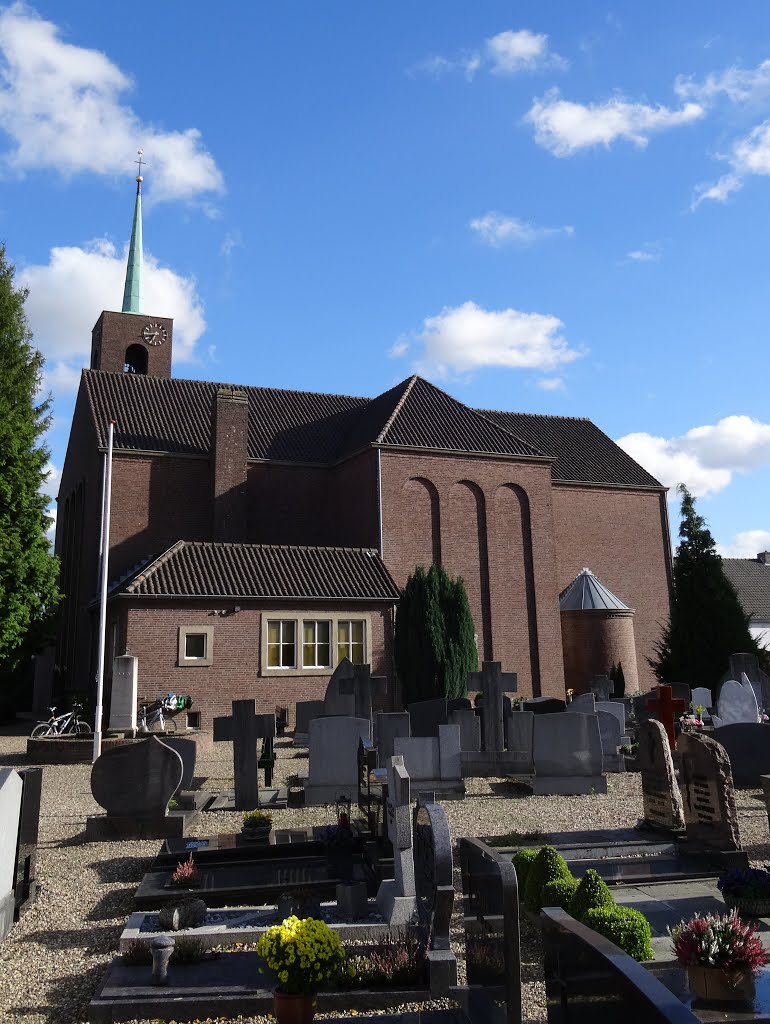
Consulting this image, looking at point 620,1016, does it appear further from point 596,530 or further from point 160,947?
point 596,530

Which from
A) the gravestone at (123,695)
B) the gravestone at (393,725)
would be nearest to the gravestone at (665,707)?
the gravestone at (393,725)

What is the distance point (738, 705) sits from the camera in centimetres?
1694

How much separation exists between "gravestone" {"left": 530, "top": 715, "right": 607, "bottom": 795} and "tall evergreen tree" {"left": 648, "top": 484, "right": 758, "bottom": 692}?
41.4ft

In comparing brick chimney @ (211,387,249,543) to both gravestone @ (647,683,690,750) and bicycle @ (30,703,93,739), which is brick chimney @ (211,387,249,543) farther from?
gravestone @ (647,683,690,750)

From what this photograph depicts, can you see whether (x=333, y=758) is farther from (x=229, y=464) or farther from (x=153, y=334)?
(x=153, y=334)

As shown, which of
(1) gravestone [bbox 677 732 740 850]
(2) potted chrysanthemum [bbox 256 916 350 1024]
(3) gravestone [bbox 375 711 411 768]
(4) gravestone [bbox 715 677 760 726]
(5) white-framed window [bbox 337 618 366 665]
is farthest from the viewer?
(5) white-framed window [bbox 337 618 366 665]

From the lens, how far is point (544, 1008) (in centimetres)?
522

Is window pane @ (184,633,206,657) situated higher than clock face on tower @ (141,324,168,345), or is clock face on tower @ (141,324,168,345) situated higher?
clock face on tower @ (141,324,168,345)

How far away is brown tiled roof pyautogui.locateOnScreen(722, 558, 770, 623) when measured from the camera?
51625mm

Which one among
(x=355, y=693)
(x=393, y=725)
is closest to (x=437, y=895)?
(x=393, y=725)

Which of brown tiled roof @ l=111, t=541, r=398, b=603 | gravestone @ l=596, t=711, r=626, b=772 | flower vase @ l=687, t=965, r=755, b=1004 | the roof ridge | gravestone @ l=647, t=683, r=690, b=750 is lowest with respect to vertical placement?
flower vase @ l=687, t=965, r=755, b=1004

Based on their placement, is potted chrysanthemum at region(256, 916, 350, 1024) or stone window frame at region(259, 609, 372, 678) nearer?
potted chrysanthemum at region(256, 916, 350, 1024)

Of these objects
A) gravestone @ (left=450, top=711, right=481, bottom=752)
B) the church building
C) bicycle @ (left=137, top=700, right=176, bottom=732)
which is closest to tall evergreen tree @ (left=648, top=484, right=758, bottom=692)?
the church building

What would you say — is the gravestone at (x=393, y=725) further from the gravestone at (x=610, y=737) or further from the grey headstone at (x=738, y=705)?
the grey headstone at (x=738, y=705)
